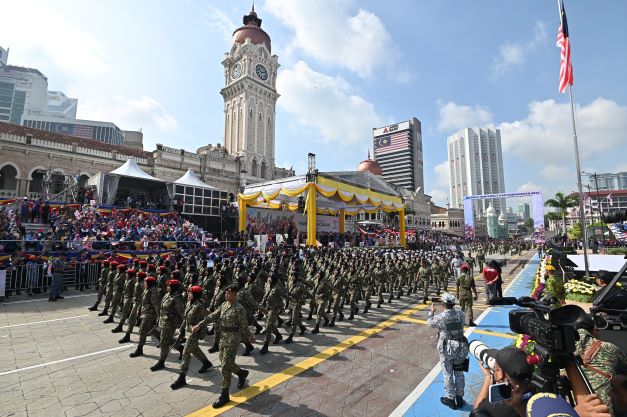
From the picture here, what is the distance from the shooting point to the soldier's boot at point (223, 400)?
4367 mm

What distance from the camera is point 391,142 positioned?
134500 millimetres

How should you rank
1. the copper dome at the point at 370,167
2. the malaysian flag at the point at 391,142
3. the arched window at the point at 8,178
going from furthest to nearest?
the malaysian flag at the point at 391,142 → the copper dome at the point at 370,167 → the arched window at the point at 8,178

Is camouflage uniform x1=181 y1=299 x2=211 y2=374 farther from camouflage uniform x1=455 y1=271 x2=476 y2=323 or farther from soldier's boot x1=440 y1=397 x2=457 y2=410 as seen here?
camouflage uniform x1=455 y1=271 x2=476 y2=323

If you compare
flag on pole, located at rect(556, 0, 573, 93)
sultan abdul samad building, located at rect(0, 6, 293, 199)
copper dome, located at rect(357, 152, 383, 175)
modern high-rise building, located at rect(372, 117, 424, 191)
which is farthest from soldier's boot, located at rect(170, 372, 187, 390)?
modern high-rise building, located at rect(372, 117, 424, 191)

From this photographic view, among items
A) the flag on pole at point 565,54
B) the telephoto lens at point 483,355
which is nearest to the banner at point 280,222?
the flag on pole at point 565,54

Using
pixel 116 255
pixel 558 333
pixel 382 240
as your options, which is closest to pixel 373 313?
pixel 558 333

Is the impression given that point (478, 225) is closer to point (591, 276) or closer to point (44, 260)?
point (591, 276)

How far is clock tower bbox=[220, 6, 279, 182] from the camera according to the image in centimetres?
4680

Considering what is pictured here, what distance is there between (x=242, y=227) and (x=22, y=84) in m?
163

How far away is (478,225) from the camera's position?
10275 cm

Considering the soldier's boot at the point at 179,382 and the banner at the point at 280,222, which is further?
the banner at the point at 280,222

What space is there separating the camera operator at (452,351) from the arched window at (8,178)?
118ft

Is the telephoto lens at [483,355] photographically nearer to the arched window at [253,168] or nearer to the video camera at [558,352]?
the video camera at [558,352]

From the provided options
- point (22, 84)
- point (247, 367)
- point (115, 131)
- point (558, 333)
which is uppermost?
point (22, 84)
